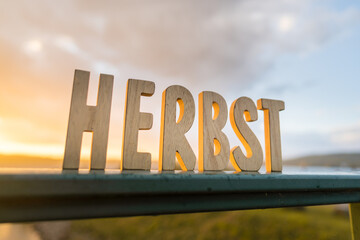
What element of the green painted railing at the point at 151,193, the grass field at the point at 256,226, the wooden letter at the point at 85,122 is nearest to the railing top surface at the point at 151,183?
the green painted railing at the point at 151,193

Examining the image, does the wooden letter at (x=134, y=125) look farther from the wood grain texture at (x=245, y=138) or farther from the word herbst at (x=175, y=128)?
the wood grain texture at (x=245, y=138)

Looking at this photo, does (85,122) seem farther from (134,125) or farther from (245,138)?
(245,138)

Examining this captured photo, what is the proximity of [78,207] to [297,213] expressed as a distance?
2.94m

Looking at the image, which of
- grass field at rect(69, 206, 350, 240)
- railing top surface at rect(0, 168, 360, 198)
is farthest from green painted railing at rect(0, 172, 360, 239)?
grass field at rect(69, 206, 350, 240)

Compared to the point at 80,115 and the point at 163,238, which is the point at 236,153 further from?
the point at 163,238

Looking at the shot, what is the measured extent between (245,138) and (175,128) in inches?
12.4

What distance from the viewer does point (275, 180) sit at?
53 centimetres

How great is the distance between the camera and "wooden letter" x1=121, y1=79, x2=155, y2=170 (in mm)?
631

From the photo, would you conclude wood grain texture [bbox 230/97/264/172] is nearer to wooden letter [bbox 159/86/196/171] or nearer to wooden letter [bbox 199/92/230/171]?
wooden letter [bbox 199/92/230/171]

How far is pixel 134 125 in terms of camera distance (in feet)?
2.16

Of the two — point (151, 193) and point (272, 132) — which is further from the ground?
point (272, 132)

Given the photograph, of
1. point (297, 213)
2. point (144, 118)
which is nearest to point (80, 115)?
point (144, 118)

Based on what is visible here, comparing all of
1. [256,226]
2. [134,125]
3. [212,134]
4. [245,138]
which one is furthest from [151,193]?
[256,226]

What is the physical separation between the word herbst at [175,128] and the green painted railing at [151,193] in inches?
8.0
